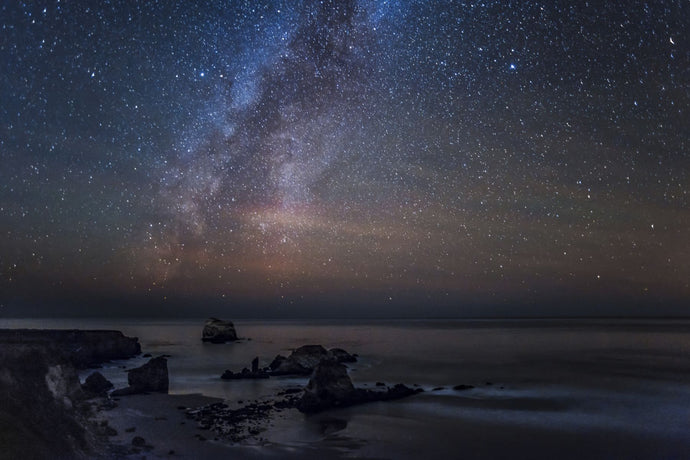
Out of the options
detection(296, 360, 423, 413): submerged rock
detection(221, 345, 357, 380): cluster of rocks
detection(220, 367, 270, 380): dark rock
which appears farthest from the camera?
detection(221, 345, 357, 380): cluster of rocks

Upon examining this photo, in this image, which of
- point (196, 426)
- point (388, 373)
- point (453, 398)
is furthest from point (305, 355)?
point (196, 426)

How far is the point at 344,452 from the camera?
24906mm

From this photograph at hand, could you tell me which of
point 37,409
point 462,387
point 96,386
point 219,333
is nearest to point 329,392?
point 96,386

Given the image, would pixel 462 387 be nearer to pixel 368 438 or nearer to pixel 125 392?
pixel 368 438

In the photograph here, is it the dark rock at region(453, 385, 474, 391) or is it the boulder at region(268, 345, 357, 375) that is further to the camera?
the boulder at region(268, 345, 357, 375)

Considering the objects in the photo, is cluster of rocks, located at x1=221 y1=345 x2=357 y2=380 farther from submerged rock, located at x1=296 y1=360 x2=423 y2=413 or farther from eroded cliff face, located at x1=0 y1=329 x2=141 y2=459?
eroded cliff face, located at x1=0 y1=329 x2=141 y2=459

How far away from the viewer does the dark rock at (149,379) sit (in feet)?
132

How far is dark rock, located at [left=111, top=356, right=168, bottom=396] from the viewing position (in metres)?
40.3

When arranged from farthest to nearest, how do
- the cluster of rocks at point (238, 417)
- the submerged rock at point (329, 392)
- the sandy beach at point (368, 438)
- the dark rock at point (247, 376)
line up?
the dark rock at point (247, 376) < the submerged rock at point (329, 392) < the cluster of rocks at point (238, 417) < the sandy beach at point (368, 438)

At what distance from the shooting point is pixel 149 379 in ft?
135

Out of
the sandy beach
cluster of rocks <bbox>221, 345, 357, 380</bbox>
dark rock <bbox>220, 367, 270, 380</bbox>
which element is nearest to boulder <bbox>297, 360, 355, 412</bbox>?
the sandy beach

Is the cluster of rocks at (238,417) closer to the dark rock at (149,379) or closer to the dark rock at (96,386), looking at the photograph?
the dark rock at (149,379)

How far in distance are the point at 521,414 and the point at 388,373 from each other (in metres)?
26.0

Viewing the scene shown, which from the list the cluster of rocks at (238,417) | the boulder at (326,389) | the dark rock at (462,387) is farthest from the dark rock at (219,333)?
the boulder at (326,389)
